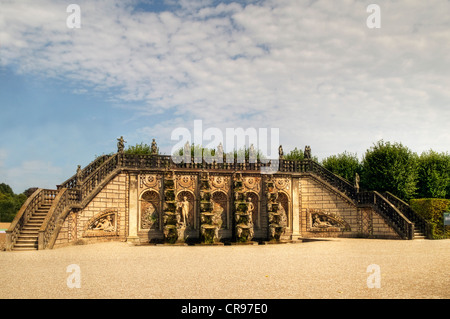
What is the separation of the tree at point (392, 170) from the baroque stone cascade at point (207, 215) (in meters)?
14.8

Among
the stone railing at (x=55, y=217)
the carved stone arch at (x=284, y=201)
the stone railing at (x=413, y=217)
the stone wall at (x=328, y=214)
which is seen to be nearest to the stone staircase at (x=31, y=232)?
the stone railing at (x=55, y=217)

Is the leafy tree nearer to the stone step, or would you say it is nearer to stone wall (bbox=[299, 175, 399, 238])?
stone wall (bbox=[299, 175, 399, 238])

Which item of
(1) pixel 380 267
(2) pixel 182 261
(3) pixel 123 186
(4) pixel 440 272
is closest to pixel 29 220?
(3) pixel 123 186

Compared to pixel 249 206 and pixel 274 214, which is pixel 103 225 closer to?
pixel 249 206

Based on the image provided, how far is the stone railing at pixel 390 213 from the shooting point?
2489 cm

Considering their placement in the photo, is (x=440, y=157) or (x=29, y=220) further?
(x=440, y=157)

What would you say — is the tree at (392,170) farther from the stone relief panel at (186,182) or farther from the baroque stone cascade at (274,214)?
the stone relief panel at (186,182)

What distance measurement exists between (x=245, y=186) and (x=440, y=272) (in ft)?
60.7

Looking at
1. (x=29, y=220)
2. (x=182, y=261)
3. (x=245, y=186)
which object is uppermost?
(x=245, y=186)

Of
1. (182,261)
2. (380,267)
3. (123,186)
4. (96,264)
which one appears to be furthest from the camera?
(123,186)

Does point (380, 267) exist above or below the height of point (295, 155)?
below

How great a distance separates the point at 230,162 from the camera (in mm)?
29578
